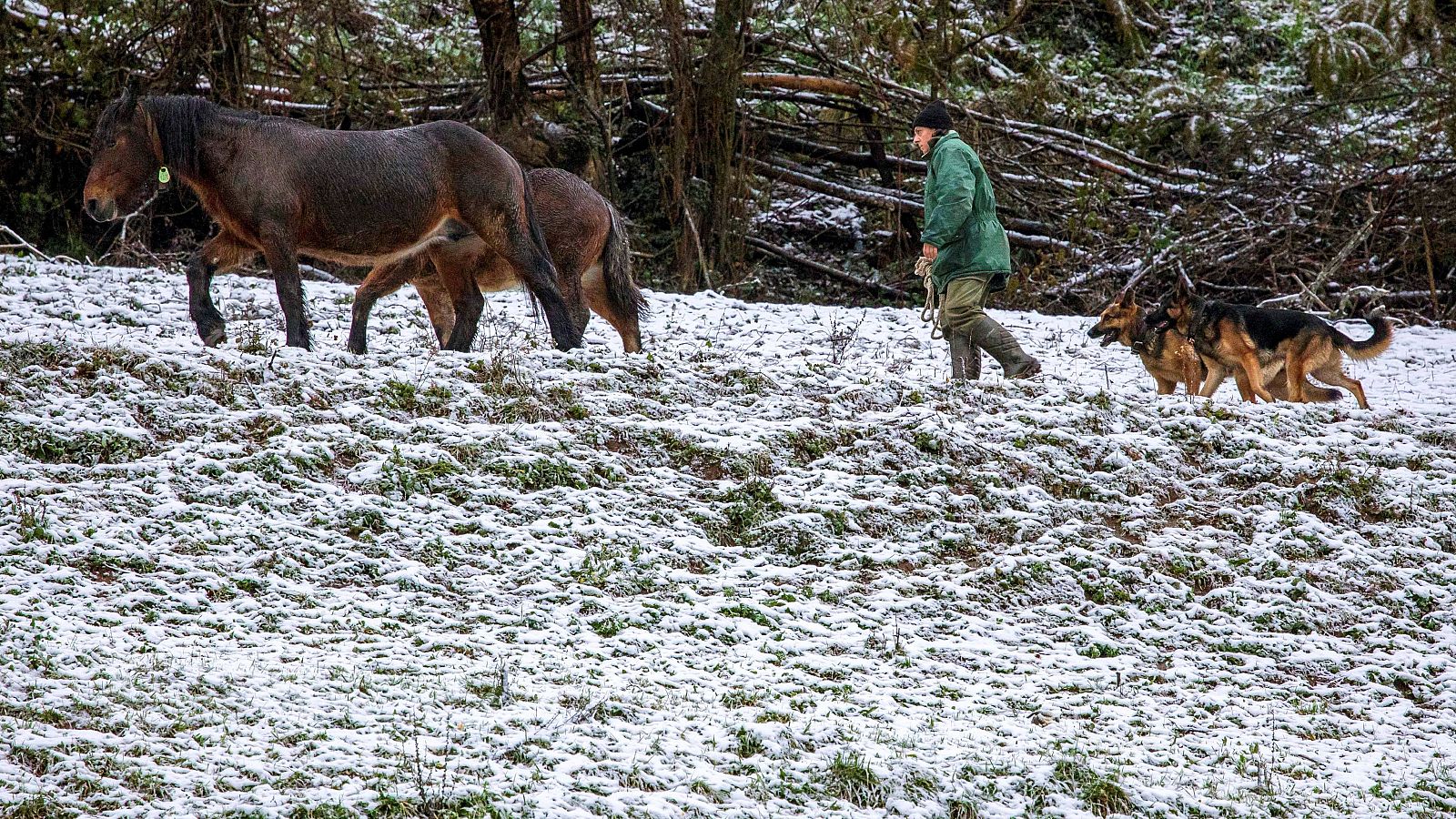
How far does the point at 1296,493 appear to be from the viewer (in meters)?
7.31

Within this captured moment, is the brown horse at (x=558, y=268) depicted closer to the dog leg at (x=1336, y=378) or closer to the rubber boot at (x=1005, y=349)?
the rubber boot at (x=1005, y=349)

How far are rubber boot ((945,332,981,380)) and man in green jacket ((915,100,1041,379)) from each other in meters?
0.04

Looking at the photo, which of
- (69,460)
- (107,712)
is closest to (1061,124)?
(69,460)

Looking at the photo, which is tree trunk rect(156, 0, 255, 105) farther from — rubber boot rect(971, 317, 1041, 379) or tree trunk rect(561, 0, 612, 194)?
rubber boot rect(971, 317, 1041, 379)

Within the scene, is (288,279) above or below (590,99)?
below

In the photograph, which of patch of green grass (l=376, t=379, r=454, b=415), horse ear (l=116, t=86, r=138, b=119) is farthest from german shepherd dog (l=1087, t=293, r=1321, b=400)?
horse ear (l=116, t=86, r=138, b=119)

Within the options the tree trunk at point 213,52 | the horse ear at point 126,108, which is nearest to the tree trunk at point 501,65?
the tree trunk at point 213,52

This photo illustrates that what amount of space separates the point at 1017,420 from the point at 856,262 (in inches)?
381

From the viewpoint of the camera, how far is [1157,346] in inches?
387

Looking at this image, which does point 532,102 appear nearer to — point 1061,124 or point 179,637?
point 1061,124

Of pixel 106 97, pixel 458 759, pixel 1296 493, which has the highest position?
pixel 106 97

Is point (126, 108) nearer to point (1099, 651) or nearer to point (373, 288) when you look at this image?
point (373, 288)

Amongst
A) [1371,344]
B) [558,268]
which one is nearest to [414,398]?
[558,268]

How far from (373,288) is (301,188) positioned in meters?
1.09
